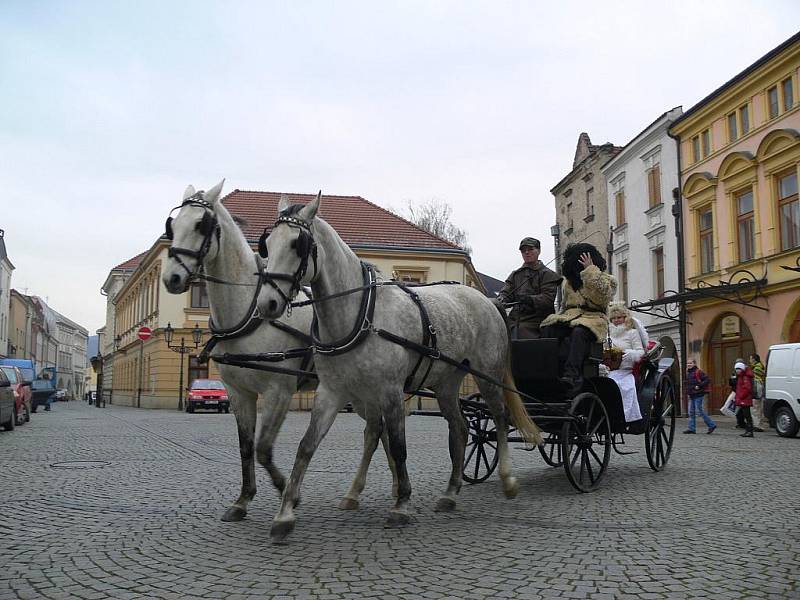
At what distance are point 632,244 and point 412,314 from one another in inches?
1030

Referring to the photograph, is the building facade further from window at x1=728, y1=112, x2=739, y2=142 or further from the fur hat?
the fur hat

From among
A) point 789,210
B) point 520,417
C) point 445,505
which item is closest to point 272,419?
point 445,505

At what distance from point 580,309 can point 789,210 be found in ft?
55.5

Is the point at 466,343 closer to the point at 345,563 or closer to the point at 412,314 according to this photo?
the point at 412,314

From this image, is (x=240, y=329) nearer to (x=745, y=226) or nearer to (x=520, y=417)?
(x=520, y=417)

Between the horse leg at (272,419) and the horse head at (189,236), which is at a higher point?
the horse head at (189,236)

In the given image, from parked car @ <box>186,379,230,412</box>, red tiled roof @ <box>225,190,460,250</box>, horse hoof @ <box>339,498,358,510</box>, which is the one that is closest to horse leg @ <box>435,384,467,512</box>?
horse hoof @ <box>339,498,358,510</box>

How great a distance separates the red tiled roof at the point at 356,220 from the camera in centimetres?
3759

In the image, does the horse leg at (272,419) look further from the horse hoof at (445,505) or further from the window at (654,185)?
the window at (654,185)

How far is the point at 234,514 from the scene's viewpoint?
5.51 m

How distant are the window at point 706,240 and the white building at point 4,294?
60539 millimetres

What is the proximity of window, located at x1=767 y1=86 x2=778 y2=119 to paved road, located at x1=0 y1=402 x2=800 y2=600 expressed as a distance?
657 inches

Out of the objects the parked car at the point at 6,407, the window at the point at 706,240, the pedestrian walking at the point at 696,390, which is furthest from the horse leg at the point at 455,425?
the window at the point at 706,240

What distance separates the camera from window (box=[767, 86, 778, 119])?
2186 cm
